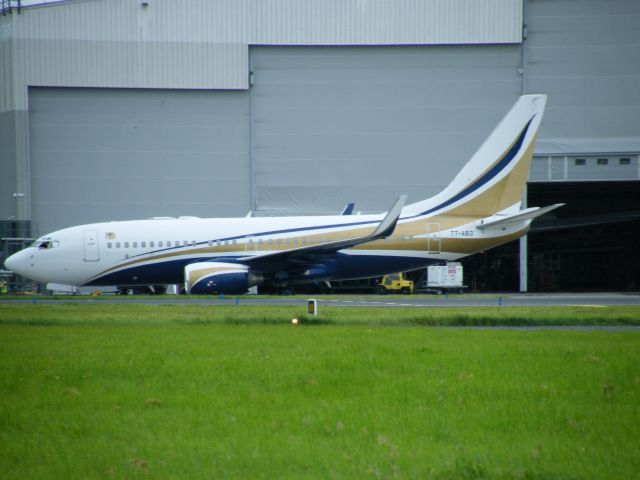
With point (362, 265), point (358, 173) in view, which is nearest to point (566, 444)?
point (362, 265)

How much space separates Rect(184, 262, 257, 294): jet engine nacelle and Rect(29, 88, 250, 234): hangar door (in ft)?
42.7

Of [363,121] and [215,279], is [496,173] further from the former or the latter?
[363,121]

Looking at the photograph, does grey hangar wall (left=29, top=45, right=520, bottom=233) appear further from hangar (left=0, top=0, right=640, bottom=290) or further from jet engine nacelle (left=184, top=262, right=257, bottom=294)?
jet engine nacelle (left=184, top=262, right=257, bottom=294)

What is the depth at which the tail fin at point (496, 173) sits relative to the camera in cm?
3130

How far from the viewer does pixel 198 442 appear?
667cm

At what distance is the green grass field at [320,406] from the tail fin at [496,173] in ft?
58.1

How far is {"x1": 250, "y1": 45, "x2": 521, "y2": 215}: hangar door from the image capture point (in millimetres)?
41219

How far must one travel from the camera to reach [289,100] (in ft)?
136

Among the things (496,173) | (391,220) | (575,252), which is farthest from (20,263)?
(575,252)

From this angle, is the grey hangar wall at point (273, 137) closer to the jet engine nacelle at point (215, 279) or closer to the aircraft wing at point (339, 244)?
the aircraft wing at point (339, 244)

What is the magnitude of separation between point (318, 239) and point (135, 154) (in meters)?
15.6

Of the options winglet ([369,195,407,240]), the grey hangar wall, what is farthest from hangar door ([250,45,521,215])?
winglet ([369,195,407,240])

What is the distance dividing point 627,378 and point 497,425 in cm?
287

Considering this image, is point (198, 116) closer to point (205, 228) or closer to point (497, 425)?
point (205, 228)
